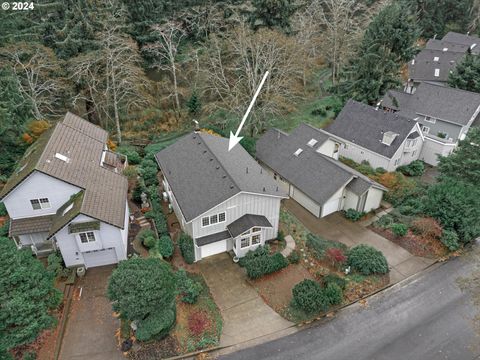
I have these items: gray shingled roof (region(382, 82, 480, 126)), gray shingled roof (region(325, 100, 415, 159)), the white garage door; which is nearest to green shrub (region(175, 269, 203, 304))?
the white garage door

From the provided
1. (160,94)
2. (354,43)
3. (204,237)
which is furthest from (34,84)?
(354,43)

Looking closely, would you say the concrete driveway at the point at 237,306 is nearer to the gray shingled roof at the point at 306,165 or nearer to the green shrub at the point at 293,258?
the green shrub at the point at 293,258

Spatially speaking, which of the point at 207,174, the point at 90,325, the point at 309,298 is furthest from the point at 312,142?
the point at 90,325

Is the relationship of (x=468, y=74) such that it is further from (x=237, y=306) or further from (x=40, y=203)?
(x=40, y=203)

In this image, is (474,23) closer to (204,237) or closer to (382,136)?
(382,136)

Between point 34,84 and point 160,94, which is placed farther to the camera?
point 160,94

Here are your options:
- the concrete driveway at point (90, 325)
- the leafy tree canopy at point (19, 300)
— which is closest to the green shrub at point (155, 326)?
the concrete driveway at point (90, 325)
